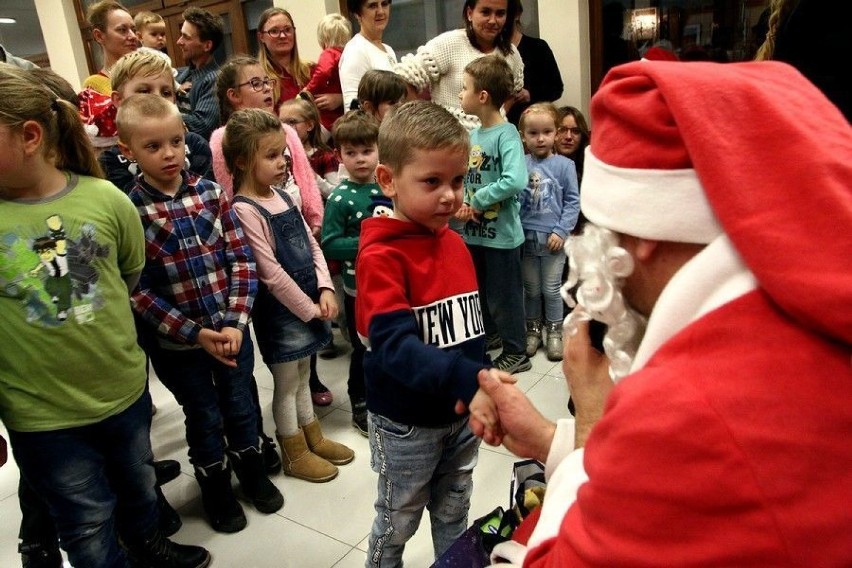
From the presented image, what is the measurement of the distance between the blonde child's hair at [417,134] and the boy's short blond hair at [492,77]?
58.2 inches

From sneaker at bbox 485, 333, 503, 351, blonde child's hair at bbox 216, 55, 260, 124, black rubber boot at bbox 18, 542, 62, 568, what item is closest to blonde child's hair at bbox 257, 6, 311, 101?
blonde child's hair at bbox 216, 55, 260, 124

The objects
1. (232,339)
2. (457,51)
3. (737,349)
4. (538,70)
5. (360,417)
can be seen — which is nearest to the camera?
(737,349)

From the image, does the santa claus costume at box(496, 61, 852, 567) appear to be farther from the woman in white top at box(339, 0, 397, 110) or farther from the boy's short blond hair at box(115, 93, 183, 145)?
Answer: the woman in white top at box(339, 0, 397, 110)

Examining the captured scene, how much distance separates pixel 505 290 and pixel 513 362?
368 millimetres

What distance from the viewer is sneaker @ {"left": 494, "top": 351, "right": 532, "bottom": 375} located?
125 inches

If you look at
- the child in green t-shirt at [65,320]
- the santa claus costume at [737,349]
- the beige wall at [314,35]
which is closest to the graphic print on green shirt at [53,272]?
the child in green t-shirt at [65,320]

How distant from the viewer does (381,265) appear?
1402 mm

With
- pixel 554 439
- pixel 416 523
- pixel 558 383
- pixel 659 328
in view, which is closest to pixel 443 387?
pixel 554 439

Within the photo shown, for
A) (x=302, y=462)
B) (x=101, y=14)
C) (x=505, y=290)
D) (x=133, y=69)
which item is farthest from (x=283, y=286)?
(x=101, y=14)

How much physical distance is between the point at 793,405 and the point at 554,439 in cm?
58

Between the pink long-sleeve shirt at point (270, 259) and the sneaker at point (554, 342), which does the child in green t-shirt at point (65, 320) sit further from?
the sneaker at point (554, 342)

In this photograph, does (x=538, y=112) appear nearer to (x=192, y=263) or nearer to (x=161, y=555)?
(x=192, y=263)

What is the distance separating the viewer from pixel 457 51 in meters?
3.26

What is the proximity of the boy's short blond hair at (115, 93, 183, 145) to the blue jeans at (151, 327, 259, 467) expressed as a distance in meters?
0.68
